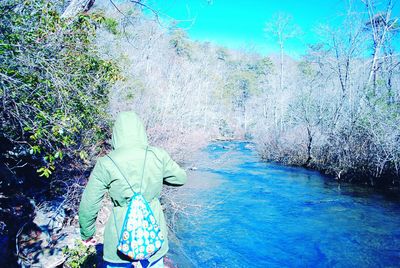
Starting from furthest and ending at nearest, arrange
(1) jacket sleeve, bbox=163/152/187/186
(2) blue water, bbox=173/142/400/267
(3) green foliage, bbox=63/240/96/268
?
(2) blue water, bbox=173/142/400/267 → (3) green foliage, bbox=63/240/96/268 → (1) jacket sleeve, bbox=163/152/187/186

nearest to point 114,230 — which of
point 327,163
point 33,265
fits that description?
point 33,265

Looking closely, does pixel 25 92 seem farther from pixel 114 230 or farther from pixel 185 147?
pixel 185 147

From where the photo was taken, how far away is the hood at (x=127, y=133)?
223 centimetres

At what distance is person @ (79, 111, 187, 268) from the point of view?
2.08 metres

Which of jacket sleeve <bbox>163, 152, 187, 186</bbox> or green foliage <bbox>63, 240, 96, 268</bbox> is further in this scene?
green foliage <bbox>63, 240, 96, 268</bbox>

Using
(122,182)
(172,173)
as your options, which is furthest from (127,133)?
(172,173)

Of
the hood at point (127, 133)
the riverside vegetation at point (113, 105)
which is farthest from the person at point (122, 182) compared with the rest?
the riverside vegetation at point (113, 105)

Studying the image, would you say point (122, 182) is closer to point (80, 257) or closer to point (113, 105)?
point (80, 257)

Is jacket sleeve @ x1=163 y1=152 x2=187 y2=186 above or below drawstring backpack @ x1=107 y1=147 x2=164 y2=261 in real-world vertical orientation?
above

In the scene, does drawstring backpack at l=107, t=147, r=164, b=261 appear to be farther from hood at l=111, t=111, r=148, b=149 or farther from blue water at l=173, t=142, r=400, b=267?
blue water at l=173, t=142, r=400, b=267

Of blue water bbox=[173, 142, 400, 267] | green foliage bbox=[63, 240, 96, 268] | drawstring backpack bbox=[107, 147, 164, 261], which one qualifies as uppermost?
drawstring backpack bbox=[107, 147, 164, 261]

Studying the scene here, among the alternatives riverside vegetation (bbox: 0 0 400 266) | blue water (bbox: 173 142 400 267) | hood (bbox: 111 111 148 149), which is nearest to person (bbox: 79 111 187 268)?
hood (bbox: 111 111 148 149)

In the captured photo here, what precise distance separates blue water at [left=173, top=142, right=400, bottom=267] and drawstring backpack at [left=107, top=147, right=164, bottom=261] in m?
4.06

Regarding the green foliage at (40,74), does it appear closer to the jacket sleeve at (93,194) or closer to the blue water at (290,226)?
the jacket sleeve at (93,194)
